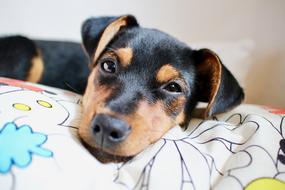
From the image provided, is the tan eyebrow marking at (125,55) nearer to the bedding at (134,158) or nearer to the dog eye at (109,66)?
the dog eye at (109,66)

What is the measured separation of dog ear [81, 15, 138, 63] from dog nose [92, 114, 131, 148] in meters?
0.68

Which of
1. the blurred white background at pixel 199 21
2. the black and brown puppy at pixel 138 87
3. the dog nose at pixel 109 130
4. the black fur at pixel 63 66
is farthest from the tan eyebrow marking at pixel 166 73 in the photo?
the blurred white background at pixel 199 21

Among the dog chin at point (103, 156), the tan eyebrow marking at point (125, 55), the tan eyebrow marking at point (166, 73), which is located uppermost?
the tan eyebrow marking at point (125, 55)

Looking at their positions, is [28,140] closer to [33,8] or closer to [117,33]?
[117,33]

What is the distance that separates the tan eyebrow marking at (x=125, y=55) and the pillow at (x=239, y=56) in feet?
3.98

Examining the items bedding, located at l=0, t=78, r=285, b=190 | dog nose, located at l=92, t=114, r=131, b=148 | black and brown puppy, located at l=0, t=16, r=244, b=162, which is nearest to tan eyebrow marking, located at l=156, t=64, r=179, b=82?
black and brown puppy, located at l=0, t=16, r=244, b=162

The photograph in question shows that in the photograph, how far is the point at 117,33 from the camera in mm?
1977

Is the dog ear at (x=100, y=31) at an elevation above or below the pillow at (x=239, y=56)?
above

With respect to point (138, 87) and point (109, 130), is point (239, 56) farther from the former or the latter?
point (109, 130)

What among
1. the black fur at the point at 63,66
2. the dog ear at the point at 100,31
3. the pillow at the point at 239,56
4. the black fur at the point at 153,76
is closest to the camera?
the black fur at the point at 153,76

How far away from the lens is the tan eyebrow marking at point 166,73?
64.3 inches

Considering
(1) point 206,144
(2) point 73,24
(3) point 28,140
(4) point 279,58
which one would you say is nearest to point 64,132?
(3) point 28,140

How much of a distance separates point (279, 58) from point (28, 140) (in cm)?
192

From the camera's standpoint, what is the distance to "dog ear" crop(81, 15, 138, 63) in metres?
1.93
